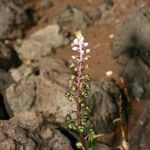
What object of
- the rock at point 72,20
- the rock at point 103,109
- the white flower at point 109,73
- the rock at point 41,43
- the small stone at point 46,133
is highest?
the rock at point 72,20

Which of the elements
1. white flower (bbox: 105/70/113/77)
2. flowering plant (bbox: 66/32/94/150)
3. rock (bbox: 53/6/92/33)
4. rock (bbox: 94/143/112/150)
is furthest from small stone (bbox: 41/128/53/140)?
rock (bbox: 53/6/92/33)

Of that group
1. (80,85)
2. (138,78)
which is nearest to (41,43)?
(138,78)

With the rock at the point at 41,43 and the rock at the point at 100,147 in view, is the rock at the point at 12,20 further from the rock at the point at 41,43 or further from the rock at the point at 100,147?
the rock at the point at 100,147

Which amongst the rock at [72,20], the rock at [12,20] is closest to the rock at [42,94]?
the rock at [72,20]

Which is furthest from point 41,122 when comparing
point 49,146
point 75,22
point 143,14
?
point 75,22

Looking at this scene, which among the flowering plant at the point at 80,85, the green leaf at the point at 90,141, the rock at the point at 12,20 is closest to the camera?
the flowering plant at the point at 80,85

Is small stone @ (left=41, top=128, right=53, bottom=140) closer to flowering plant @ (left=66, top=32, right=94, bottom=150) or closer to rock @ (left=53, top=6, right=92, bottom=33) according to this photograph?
flowering plant @ (left=66, top=32, right=94, bottom=150)

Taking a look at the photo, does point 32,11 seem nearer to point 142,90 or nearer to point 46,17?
point 46,17
